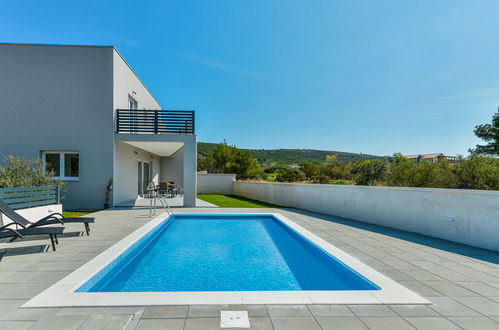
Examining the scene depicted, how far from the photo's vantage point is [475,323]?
2.51 metres

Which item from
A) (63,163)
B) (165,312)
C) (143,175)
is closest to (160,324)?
(165,312)

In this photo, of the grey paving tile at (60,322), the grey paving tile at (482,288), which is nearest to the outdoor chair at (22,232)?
the grey paving tile at (60,322)

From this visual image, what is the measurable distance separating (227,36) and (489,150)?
28493 mm

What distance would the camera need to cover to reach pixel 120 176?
1107cm

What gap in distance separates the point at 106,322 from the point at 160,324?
1.85 feet

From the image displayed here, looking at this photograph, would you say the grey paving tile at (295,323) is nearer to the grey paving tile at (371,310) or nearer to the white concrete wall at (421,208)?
the grey paving tile at (371,310)

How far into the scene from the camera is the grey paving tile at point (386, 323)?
2.42 metres

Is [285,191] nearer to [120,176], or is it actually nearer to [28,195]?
[120,176]

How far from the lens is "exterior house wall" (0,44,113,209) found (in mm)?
10148

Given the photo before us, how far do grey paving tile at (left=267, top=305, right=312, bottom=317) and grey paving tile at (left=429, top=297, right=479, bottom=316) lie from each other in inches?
61.7

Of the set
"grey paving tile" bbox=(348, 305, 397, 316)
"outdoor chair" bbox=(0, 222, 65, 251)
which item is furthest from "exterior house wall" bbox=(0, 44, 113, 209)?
"grey paving tile" bbox=(348, 305, 397, 316)

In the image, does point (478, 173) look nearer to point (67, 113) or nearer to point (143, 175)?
point (143, 175)

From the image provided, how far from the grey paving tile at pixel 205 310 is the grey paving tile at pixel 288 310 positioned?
20.1 inches

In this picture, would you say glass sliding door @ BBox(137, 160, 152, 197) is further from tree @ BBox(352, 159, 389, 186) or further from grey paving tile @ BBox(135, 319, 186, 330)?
tree @ BBox(352, 159, 389, 186)
